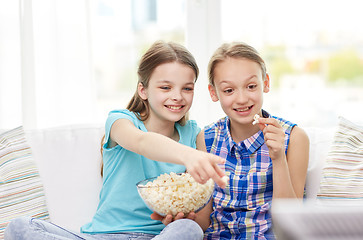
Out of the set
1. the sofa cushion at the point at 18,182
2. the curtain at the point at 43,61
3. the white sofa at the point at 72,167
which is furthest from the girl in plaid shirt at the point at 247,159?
the curtain at the point at 43,61

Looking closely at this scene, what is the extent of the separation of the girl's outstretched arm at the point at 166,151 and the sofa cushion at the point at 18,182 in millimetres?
382

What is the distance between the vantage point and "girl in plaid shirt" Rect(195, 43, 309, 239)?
5.15 feet

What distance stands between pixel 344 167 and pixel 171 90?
718 mm

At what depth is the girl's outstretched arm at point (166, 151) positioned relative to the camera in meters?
1.14

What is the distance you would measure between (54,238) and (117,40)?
1.43 m

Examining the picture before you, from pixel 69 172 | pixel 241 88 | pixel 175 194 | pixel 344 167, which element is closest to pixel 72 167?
pixel 69 172

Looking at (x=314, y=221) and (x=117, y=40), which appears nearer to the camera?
(x=314, y=221)

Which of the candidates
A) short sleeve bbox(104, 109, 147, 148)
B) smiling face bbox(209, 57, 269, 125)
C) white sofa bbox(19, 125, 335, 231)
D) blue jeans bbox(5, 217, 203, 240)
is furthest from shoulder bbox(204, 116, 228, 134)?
blue jeans bbox(5, 217, 203, 240)

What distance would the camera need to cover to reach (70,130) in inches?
76.7

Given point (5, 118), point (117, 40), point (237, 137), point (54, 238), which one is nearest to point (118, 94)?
point (117, 40)

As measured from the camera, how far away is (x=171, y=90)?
1.67m

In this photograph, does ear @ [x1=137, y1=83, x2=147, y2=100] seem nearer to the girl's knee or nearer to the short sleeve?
the short sleeve

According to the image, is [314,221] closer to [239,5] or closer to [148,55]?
[148,55]

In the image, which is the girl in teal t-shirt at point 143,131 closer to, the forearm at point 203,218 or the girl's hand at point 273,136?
the forearm at point 203,218
